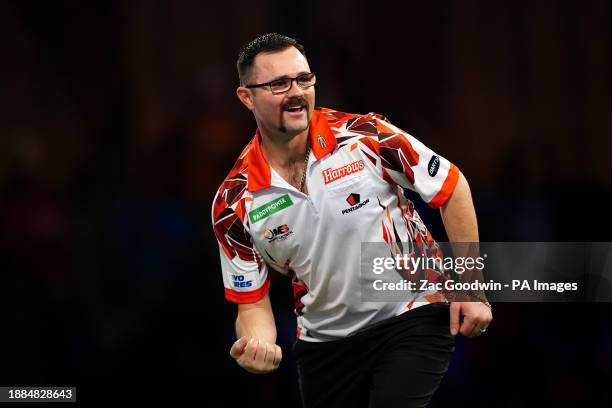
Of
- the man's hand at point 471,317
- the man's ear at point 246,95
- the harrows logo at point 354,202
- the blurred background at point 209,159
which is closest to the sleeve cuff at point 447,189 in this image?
the harrows logo at point 354,202

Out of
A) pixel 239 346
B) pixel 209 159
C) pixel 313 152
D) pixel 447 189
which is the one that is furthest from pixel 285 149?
pixel 209 159

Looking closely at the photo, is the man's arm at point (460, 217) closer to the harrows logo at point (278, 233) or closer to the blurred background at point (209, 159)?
the harrows logo at point (278, 233)

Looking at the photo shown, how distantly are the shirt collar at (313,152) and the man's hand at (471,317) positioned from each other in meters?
0.77

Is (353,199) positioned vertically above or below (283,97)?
below

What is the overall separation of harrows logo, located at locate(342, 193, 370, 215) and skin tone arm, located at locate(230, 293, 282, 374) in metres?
0.55

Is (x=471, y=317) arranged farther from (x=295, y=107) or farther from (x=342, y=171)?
(x=295, y=107)

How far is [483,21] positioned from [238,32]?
5.68 ft

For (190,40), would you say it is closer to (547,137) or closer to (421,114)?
(421,114)

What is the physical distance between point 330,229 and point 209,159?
293cm

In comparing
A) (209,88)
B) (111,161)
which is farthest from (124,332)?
(209,88)

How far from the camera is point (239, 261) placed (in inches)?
145

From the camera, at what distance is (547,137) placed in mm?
6305

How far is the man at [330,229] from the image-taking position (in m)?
3.36

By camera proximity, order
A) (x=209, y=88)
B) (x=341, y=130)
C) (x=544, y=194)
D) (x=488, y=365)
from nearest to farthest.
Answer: (x=341, y=130)
(x=488, y=365)
(x=544, y=194)
(x=209, y=88)
